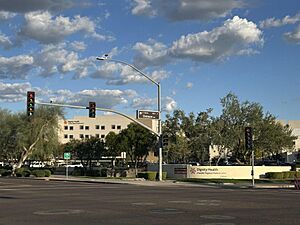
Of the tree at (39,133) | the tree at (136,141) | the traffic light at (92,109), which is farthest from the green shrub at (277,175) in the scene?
the tree at (39,133)

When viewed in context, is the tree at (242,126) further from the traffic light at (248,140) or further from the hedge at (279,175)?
the traffic light at (248,140)

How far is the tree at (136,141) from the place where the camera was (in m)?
79.5

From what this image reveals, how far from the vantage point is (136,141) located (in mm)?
80375

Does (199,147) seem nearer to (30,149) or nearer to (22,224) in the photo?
(30,149)

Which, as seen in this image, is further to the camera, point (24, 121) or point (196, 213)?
point (24, 121)

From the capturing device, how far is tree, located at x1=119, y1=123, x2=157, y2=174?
79.5m

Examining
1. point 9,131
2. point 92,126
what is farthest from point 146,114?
point 92,126

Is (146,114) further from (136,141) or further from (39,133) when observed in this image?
(136,141)

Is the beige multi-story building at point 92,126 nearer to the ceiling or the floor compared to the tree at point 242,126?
nearer to the ceiling

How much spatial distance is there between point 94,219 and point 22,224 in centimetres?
218

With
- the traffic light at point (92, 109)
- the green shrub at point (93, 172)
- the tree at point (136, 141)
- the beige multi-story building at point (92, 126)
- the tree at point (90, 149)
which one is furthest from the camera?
the beige multi-story building at point (92, 126)

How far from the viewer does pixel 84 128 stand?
161000 mm

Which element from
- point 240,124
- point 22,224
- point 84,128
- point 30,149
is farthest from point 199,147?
point 84,128

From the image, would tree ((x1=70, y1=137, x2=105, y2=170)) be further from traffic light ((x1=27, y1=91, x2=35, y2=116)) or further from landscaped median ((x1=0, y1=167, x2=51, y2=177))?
traffic light ((x1=27, y1=91, x2=35, y2=116))
